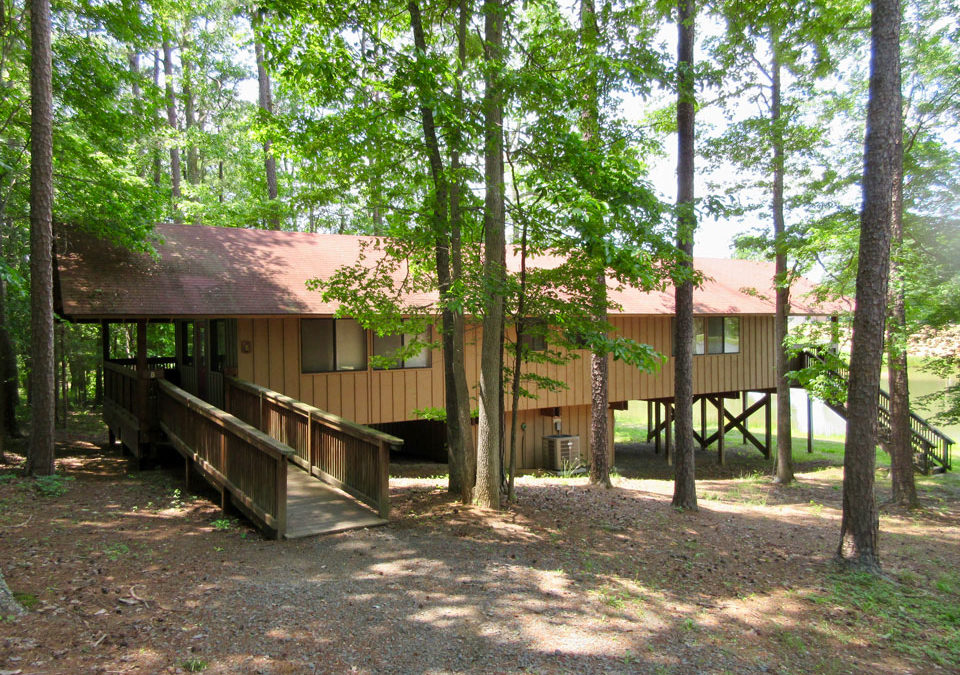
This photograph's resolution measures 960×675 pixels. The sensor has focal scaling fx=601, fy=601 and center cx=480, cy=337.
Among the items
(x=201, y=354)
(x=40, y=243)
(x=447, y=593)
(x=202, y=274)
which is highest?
(x=40, y=243)

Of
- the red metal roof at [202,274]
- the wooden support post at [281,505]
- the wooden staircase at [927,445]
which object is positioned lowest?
the wooden staircase at [927,445]

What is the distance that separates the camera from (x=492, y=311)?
7.34 m

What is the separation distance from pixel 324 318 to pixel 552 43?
6104 millimetres

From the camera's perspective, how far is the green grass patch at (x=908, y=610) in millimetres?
4789

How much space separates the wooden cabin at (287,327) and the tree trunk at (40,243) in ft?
2.31

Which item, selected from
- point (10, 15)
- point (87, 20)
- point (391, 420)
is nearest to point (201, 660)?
point (391, 420)

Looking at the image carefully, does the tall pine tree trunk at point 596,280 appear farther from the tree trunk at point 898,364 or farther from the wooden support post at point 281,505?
the tree trunk at point 898,364

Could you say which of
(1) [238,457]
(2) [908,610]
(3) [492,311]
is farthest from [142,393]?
(2) [908,610]

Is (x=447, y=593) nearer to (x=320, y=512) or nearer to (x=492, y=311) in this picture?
(x=320, y=512)

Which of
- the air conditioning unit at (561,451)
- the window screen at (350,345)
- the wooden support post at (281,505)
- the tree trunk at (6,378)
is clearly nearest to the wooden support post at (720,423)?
the air conditioning unit at (561,451)

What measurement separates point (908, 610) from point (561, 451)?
31.6ft

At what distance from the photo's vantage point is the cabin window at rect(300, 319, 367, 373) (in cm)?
1115

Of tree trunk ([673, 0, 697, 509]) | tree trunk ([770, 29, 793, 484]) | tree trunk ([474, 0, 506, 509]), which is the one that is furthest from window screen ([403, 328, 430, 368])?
tree trunk ([770, 29, 793, 484])

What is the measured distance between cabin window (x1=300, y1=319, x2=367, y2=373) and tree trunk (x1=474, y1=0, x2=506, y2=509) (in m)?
4.69
